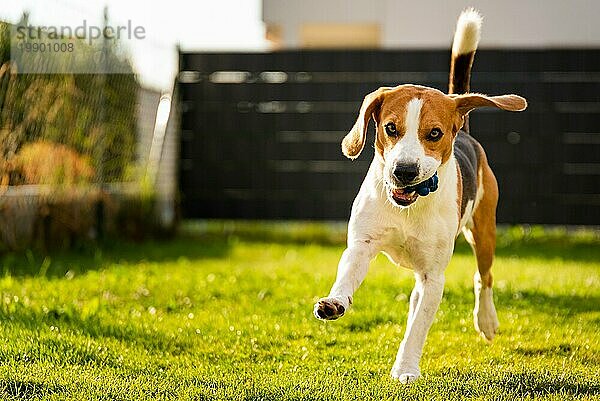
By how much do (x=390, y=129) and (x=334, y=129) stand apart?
22.1ft

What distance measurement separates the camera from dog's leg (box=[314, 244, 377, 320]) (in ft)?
11.9

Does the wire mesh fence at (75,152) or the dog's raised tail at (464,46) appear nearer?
the dog's raised tail at (464,46)

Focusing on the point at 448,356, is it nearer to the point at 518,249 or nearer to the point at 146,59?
the point at 518,249

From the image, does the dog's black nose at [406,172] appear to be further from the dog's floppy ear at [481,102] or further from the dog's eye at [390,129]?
the dog's floppy ear at [481,102]

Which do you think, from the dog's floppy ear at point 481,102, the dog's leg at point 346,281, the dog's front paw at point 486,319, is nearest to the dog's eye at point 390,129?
the dog's floppy ear at point 481,102

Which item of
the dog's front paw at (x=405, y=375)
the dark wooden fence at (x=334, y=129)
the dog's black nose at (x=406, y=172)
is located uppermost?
the dog's black nose at (x=406, y=172)

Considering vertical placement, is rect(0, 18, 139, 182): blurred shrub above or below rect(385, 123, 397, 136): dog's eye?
below

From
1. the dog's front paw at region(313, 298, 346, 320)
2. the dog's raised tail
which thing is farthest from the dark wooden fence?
the dog's front paw at region(313, 298, 346, 320)

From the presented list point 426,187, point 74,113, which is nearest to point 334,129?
point 74,113

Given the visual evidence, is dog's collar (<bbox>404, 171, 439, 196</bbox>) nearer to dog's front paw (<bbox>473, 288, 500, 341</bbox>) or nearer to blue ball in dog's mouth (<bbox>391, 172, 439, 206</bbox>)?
blue ball in dog's mouth (<bbox>391, 172, 439, 206</bbox>)

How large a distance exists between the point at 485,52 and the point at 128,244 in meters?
4.30

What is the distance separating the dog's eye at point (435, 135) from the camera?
12.7 ft

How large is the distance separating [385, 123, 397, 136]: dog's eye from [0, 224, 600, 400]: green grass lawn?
1.02 metres

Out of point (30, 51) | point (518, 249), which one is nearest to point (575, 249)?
point (518, 249)
